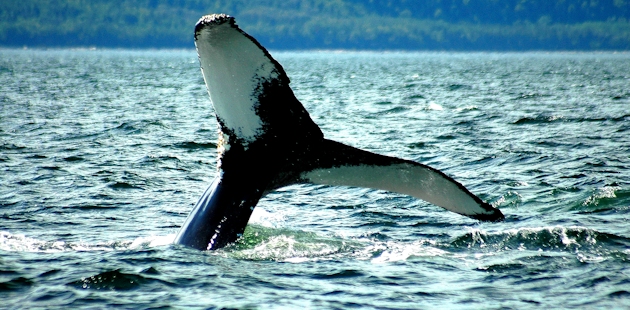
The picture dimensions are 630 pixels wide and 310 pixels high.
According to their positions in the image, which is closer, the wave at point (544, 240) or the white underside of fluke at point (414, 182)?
the white underside of fluke at point (414, 182)

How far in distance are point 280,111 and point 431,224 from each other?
3.94 m

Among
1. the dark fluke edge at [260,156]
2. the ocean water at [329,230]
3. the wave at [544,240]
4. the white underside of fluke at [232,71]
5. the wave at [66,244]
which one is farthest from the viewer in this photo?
the wave at [66,244]

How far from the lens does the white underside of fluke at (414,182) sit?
5965 millimetres

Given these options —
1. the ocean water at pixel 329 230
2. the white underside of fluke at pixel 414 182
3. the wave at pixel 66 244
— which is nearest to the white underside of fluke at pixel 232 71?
the white underside of fluke at pixel 414 182

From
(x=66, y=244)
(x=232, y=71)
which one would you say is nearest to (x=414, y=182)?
(x=232, y=71)

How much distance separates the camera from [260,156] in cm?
664

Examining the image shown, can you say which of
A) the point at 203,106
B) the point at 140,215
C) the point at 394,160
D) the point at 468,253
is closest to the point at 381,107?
the point at 203,106

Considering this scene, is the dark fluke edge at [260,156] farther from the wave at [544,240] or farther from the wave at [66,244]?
the wave at [544,240]

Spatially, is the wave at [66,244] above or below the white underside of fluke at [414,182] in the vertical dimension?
below

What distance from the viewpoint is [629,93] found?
3328 cm

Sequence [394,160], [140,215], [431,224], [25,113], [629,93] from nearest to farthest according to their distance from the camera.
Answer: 1. [394,160]
2. [431,224]
3. [140,215]
4. [25,113]
5. [629,93]

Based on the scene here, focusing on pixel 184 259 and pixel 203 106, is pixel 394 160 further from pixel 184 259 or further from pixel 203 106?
pixel 203 106

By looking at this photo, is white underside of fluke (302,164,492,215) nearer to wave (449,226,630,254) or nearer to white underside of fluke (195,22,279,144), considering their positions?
white underside of fluke (195,22,279,144)

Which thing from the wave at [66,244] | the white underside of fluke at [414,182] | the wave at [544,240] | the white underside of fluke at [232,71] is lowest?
the wave at [66,244]
